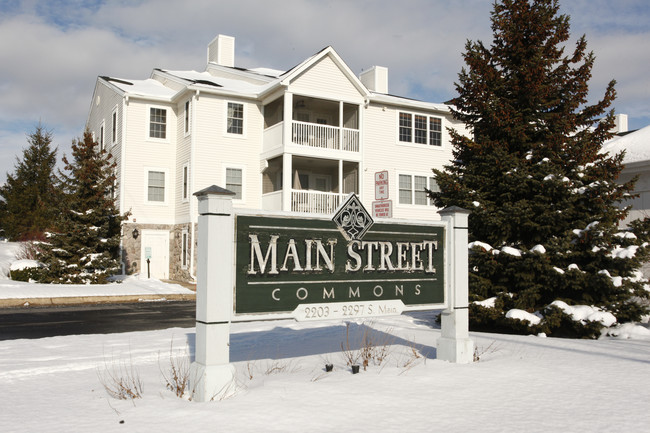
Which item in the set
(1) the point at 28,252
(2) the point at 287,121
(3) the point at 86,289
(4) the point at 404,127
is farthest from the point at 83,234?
(4) the point at 404,127

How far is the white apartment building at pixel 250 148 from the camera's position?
25656mm

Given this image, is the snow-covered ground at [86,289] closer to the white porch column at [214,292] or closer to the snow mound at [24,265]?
the snow mound at [24,265]

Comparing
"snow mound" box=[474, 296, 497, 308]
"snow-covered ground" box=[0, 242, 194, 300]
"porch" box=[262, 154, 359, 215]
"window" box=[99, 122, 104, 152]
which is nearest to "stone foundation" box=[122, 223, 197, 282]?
"snow-covered ground" box=[0, 242, 194, 300]

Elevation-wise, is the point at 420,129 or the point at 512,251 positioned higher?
the point at 420,129

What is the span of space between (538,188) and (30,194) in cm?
3526

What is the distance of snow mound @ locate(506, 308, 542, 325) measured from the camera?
1029 cm

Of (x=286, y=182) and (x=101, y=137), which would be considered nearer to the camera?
(x=286, y=182)

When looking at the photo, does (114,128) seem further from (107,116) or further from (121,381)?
(121,381)

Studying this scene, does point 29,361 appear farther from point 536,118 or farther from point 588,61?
point 588,61

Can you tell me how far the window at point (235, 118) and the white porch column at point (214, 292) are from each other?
2095 cm

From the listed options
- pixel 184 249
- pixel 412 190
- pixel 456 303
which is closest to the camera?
pixel 456 303

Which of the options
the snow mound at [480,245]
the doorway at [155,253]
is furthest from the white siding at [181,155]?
the snow mound at [480,245]

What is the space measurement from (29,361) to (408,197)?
75.2 feet

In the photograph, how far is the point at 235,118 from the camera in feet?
87.6
